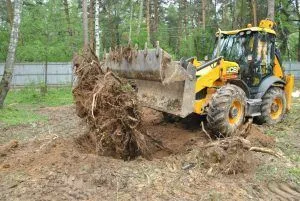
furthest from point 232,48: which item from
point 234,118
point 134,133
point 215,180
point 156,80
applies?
point 215,180

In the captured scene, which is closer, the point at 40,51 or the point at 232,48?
the point at 232,48

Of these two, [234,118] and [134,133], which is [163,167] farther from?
[234,118]

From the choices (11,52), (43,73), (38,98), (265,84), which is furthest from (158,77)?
(43,73)

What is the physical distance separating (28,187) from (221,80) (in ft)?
16.2

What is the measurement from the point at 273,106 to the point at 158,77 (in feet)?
13.1

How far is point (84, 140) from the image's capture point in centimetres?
771

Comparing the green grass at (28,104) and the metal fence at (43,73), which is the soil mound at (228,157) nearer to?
the green grass at (28,104)

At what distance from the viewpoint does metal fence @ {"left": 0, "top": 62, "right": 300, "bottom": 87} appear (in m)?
27.0

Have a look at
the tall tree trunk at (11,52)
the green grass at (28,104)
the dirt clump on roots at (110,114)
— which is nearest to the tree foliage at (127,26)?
the green grass at (28,104)

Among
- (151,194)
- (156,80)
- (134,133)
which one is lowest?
(151,194)

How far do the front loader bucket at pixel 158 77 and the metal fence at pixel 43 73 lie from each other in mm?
18025

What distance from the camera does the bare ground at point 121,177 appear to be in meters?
5.60

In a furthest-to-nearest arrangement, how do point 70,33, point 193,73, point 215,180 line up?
point 70,33 → point 193,73 → point 215,180

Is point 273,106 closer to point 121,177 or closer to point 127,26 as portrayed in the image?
point 121,177
